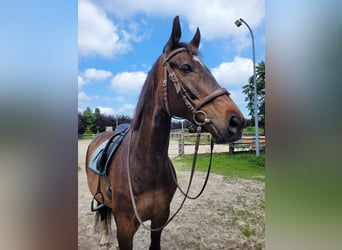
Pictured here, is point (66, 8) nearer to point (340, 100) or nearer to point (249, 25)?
point (249, 25)

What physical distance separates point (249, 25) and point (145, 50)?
1.65 feet

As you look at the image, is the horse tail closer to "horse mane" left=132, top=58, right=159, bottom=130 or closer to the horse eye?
"horse mane" left=132, top=58, right=159, bottom=130

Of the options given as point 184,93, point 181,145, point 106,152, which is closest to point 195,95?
point 184,93

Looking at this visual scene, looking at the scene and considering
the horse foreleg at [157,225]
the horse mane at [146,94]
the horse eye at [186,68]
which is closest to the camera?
the horse eye at [186,68]

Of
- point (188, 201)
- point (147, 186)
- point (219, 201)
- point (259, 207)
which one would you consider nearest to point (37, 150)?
point (147, 186)

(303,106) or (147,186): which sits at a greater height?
(303,106)

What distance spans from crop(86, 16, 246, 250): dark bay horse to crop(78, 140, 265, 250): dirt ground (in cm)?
9

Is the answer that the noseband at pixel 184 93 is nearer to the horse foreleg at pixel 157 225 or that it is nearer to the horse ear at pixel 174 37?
the horse ear at pixel 174 37

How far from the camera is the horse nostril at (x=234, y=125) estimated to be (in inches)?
28.8

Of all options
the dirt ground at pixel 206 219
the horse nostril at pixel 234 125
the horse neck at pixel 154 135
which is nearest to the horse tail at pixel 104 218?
the dirt ground at pixel 206 219

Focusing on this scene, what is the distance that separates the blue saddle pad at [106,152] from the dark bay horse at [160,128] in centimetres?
3

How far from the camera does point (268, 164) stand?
724mm

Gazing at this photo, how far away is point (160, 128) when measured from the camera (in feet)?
3.07

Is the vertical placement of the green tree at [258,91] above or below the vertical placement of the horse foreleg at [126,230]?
above
